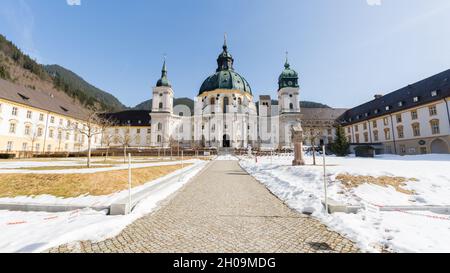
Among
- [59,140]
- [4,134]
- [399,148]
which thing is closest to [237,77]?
[399,148]

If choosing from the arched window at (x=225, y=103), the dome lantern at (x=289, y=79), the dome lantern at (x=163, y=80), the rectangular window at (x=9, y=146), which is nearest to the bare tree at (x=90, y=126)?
the rectangular window at (x=9, y=146)

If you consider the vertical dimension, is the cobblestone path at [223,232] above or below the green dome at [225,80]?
below

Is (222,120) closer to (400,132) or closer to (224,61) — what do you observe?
(224,61)

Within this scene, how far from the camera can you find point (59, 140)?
47656mm

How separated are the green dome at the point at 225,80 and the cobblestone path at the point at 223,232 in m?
63.1

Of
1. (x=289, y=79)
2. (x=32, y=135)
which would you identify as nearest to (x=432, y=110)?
(x=289, y=79)

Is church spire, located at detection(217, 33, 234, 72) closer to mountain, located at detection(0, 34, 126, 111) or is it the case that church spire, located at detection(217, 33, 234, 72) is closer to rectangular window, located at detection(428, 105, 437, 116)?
rectangular window, located at detection(428, 105, 437, 116)

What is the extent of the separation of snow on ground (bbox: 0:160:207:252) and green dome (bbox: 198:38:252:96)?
63536 millimetres

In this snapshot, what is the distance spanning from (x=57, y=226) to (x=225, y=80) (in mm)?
67037

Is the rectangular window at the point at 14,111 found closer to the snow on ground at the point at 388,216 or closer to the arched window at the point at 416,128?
the snow on ground at the point at 388,216

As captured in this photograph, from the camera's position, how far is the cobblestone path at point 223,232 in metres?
3.54

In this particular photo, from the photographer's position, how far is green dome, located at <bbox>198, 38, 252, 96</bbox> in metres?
67.2

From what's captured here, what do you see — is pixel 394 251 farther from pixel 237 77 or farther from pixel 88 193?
pixel 237 77
